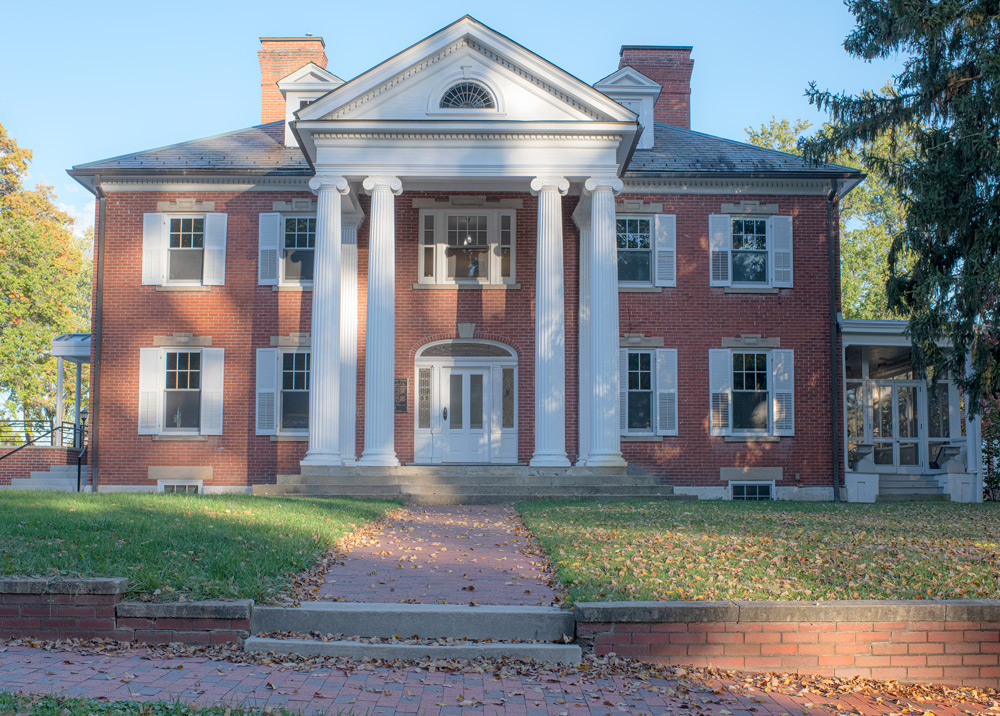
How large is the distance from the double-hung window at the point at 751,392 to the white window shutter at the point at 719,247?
167cm

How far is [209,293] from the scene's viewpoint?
67.9 feet

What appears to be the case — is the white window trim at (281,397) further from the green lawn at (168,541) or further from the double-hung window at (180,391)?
the green lawn at (168,541)

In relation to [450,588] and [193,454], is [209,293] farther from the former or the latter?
[450,588]

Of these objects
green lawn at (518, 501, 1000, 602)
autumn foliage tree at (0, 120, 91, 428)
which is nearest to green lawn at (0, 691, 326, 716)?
green lawn at (518, 501, 1000, 602)

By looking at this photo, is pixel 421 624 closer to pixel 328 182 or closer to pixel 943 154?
pixel 328 182

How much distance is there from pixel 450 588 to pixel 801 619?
3.15 metres

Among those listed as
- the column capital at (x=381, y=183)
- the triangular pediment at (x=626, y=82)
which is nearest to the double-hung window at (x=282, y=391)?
the column capital at (x=381, y=183)

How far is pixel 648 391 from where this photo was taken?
2055 cm

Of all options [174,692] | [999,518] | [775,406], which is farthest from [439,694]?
[775,406]

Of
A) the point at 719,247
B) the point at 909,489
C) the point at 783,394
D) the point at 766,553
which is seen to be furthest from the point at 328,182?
the point at 909,489

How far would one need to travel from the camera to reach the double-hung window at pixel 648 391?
20406 mm

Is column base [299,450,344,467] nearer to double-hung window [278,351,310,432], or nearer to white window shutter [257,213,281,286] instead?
double-hung window [278,351,310,432]

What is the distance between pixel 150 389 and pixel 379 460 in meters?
6.33

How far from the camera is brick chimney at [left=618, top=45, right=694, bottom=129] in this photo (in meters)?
25.1
